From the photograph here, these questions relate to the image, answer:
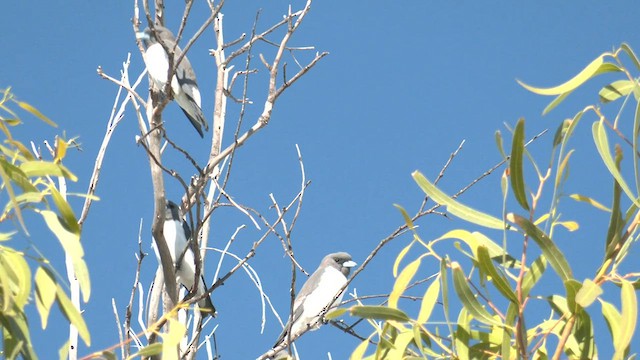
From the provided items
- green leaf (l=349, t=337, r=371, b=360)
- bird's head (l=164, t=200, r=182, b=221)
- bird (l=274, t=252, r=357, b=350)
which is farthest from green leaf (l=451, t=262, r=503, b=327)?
bird's head (l=164, t=200, r=182, b=221)

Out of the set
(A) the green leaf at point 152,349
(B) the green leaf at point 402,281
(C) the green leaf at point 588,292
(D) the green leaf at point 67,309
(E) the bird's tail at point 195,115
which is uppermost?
(E) the bird's tail at point 195,115

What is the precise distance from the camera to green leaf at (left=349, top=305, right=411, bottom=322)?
162 centimetres

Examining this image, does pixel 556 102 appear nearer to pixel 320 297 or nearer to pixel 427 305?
pixel 427 305

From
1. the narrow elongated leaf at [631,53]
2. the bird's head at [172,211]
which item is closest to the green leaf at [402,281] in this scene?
the narrow elongated leaf at [631,53]

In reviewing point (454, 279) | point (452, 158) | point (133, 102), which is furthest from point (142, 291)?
point (454, 279)

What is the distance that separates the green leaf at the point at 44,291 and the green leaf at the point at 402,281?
1.99 feet

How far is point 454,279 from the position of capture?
156cm

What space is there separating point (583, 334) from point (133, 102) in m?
2.30

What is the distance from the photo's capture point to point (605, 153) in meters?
1.63

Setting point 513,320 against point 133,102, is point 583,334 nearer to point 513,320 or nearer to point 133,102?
point 513,320

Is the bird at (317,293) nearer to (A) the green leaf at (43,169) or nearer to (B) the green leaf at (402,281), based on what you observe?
(B) the green leaf at (402,281)

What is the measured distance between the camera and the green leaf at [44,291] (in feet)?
5.09

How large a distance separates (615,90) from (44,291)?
1.08 metres

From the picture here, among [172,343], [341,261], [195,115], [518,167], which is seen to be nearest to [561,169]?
[518,167]
